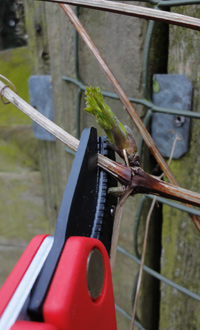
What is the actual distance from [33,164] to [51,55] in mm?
347

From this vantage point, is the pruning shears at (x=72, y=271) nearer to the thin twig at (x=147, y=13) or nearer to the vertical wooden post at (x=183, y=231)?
the thin twig at (x=147, y=13)

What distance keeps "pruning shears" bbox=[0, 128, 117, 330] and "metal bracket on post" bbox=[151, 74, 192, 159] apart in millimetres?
270

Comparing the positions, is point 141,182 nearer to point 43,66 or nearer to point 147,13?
point 147,13

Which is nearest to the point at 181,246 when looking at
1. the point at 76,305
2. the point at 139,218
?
the point at 139,218

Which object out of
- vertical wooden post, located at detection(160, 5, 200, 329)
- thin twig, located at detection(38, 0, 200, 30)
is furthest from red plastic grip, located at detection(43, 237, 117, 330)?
vertical wooden post, located at detection(160, 5, 200, 329)

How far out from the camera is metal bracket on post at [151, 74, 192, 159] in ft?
1.78

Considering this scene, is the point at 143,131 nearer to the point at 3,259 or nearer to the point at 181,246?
the point at 181,246

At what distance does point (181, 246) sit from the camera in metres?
0.63

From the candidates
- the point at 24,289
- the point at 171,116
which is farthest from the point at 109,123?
the point at 171,116

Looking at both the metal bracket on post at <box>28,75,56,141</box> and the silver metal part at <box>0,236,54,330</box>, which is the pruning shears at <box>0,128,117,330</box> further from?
the metal bracket on post at <box>28,75,56,141</box>

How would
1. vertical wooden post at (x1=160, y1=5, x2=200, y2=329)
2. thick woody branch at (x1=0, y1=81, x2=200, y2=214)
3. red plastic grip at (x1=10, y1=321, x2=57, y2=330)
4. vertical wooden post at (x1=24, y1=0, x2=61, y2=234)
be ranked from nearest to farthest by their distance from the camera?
red plastic grip at (x1=10, y1=321, x2=57, y2=330), thick woody branch at (x1=0, y1=81, x2=200, y2=214), vertical wooden post at (x1=160, y1=5, x2=200, y2=329), vertical wooden post at (x1=24, y1=0, x2=61, y2=234)

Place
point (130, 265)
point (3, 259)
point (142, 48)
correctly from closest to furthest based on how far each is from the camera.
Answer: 1. point (142, 48)
2. point (130, 265)
3. point (3, 259)

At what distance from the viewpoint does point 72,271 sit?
0.25 meters

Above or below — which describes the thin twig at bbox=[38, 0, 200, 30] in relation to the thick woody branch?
above
